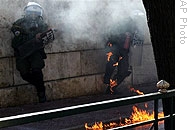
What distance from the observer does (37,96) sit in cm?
956

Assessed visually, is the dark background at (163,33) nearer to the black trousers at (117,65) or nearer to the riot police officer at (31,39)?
the riot police officer at (31,39)

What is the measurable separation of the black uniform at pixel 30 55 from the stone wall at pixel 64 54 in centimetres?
21

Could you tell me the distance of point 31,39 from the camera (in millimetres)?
9094

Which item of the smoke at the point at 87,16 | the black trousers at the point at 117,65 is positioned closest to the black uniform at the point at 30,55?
the smoke at the point at 87,16

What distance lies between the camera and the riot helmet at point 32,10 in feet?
29.5

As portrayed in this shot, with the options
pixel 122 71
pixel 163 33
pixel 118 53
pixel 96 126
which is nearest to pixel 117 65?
pixel 122 71

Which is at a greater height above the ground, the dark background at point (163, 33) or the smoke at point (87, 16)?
the smoke at point (87, 16)

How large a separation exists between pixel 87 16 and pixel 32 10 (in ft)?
5.91

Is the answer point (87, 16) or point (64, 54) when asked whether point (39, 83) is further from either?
point (87, 16)

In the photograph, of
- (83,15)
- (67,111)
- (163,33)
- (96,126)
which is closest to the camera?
(67,111)

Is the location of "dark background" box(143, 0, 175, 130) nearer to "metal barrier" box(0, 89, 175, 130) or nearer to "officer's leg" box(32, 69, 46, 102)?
"metal barrier" box(0, 89, 175, 130)
